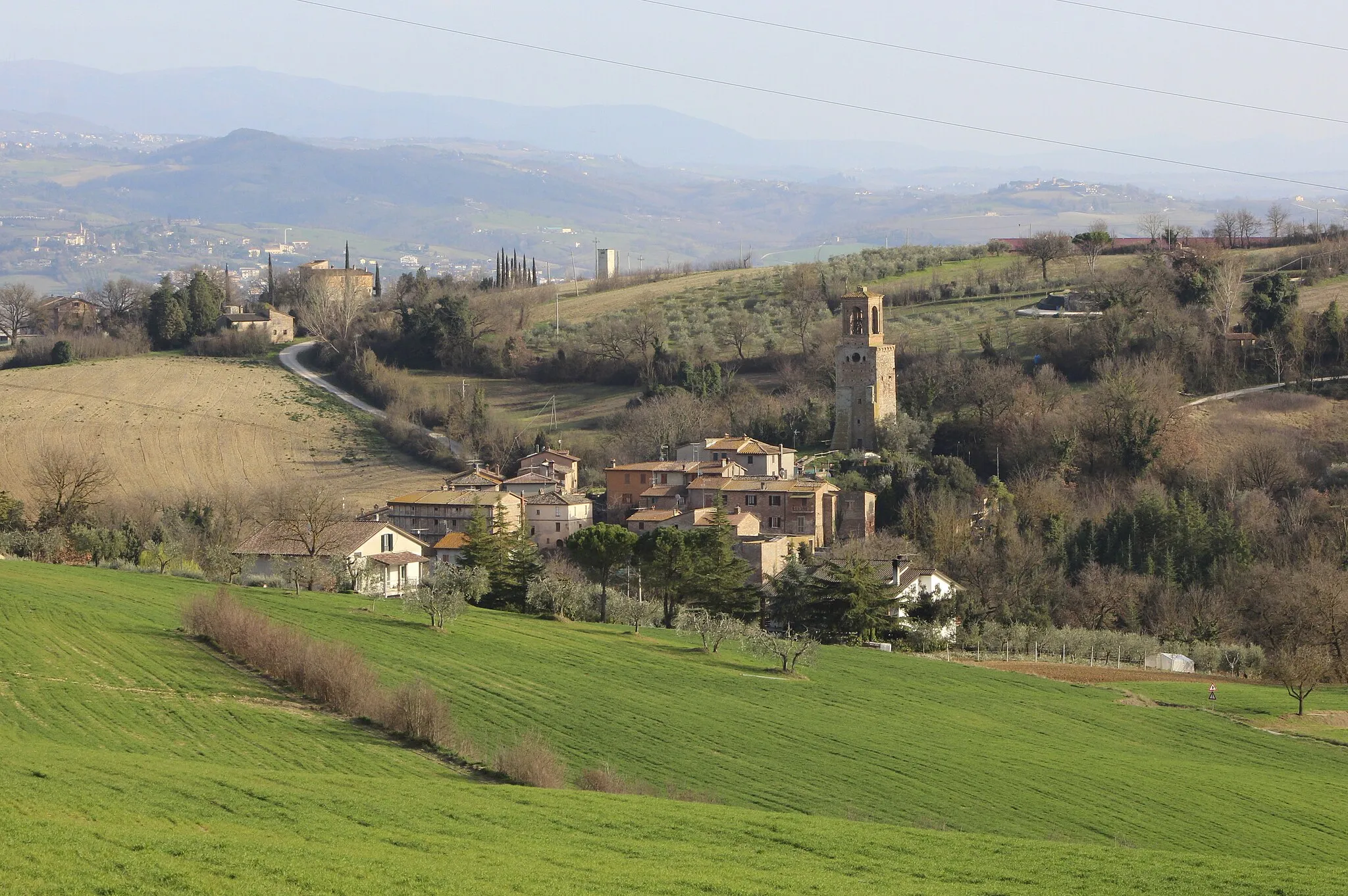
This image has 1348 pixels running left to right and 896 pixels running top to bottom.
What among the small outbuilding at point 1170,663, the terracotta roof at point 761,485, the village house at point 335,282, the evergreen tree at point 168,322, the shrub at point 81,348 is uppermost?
the village house at point 335,282

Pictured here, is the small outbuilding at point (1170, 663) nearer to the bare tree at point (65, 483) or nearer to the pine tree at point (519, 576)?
the pine tree at point (519, 576)

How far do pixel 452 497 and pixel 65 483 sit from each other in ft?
46.5

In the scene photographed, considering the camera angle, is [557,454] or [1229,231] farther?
[1229,231]

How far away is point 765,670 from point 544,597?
8.81 m

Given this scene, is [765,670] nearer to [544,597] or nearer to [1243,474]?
[544,597]

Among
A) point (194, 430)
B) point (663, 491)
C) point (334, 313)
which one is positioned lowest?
point (663, 491)

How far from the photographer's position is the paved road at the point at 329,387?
75500mm

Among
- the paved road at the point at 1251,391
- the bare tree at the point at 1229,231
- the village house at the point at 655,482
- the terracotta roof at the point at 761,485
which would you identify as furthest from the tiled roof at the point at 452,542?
the bare tree at the point at 1229,231

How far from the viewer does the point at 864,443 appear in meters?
66.5

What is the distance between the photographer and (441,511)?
58969 millimetres

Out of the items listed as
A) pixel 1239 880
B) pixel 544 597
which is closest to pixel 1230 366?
pixel 544 597

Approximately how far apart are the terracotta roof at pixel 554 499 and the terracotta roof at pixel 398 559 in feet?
25.8

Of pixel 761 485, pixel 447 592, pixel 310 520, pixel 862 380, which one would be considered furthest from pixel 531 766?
pixel 862 380

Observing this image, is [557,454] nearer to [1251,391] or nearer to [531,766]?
[1251,391]
